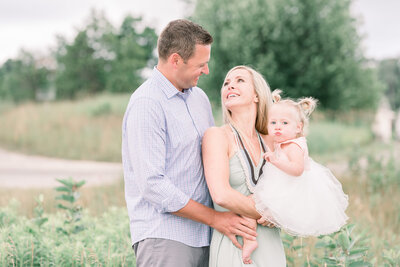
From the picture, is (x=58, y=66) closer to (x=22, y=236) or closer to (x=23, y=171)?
(x=23, y=171)

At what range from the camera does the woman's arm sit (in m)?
2.46

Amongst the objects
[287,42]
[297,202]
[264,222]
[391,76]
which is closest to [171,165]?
[264,222]

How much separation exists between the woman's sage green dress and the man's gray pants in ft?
0.56

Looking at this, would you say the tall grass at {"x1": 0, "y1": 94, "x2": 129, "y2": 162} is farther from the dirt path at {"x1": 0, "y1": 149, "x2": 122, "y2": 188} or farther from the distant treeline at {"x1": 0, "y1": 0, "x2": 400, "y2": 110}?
the distant treeline at {"x1": 0, "y1": 0, "x2": 400, "y2": 110}

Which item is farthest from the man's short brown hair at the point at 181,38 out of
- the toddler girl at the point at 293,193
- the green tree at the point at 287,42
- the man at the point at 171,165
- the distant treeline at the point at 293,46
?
the green tree at the point at 287,42

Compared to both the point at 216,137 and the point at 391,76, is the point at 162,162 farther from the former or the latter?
the point at 391,76

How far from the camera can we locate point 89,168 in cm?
1184

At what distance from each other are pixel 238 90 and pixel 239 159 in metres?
0.46

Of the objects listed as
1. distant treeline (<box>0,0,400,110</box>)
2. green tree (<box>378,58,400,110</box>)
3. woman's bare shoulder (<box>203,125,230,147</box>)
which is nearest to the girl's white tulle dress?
woman's bare shoulder (<box>203,125,230,147</box>)

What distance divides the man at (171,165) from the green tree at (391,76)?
164ft

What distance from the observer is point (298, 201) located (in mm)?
2465

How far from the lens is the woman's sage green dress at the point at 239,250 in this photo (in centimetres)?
258

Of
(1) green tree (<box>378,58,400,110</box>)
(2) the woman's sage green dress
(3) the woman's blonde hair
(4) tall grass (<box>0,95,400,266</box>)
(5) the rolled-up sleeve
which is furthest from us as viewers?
(1) green tree (<box>378,58,400,110</box>)

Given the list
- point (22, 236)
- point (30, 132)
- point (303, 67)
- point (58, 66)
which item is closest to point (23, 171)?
point (30, 132)
